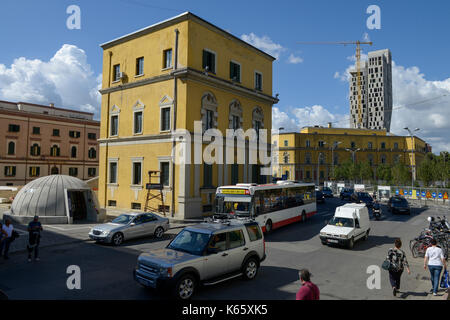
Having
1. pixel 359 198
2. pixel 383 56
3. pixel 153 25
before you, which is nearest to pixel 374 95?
pixel 383 56

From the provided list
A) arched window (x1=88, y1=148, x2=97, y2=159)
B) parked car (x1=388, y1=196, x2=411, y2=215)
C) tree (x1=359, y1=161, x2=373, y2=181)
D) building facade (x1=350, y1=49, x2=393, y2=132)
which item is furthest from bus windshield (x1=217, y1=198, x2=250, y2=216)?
building facade (x1=350, y1=49, x2=393, y2=132)

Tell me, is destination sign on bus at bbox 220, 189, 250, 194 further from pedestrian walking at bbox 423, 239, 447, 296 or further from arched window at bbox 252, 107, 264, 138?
arched window at bbox 252, 107, 264, 138

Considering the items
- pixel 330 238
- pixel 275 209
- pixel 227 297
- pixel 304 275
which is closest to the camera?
pixel 304 275

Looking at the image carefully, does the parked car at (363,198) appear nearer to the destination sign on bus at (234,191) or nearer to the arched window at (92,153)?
the destination sign on bus at (234,191)

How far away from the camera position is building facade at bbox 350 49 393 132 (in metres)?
157

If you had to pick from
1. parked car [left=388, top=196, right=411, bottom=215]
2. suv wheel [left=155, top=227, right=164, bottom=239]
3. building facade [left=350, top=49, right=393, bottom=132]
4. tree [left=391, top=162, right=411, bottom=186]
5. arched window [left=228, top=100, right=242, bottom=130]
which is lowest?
suv wheel [left=155, top=227, right=164, bottom=239]

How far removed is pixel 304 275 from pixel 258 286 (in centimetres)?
399

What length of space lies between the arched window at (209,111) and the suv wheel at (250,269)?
16.8 m

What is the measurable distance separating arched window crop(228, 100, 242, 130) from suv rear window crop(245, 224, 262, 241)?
59.6 feet

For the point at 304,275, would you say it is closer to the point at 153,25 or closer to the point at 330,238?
the point at 330,238

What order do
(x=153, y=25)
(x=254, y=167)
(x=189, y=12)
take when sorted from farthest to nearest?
(x=254, y=167), (x=153, y=25), (x=189, y=12)

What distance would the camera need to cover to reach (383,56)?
155500 millimetres

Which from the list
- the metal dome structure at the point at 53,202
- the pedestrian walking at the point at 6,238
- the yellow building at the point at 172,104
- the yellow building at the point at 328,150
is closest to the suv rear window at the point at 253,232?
the pedestrian walking at the point at 6,238

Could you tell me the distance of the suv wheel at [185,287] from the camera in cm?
820
